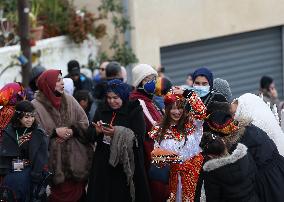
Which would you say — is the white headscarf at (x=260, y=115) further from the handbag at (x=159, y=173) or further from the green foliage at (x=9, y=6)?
the green foliage at (x=9, y=6)

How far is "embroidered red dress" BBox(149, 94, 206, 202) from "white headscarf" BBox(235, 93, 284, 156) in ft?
1.22

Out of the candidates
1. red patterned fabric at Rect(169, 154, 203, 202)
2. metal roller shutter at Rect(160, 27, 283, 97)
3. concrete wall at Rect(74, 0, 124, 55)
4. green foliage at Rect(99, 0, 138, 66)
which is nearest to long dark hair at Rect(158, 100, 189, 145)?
red patterned fabric at Rect(169, 154, 203, 202)

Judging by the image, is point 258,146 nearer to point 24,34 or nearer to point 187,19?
point 24,34

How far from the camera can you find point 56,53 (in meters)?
15.7

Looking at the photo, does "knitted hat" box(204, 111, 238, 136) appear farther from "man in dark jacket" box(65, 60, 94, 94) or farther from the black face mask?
"man in dark jacket" box(65, 60, 94, 94)

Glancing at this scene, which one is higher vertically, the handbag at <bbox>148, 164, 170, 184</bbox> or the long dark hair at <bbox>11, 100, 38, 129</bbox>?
the long dark hair at <bbox>11, 100, 38, 129</bbox>

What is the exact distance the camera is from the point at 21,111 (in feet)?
27.1

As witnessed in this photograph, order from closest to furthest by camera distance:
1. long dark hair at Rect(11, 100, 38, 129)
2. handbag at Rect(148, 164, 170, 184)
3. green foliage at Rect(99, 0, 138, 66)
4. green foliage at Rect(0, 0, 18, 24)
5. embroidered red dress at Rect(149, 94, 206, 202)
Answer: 1. embroidered red dress at Rect(149, 94, 206, 202)
2. handbag at Rect(148, 164, 170, 184)
3. long dark hair at Rect(11, 100, 38, 129)
4. green foliage at Rect(0, 0, 18, 24)
5. green foliage at Rect(99, 0, 138, 66)

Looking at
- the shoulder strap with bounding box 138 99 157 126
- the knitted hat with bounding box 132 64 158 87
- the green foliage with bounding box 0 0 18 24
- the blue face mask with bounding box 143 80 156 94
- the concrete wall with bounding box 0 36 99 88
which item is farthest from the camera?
the green foliage with bounding box 0 0 18 24

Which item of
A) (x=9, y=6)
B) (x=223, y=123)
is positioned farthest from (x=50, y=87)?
(x=9, y=6)

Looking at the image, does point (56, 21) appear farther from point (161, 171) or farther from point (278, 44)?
point (161, 171)

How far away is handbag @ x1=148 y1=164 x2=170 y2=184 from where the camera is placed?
8.14 m

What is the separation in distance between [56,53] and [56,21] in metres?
0.94

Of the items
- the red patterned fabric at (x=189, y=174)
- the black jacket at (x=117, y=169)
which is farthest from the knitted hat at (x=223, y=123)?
the black jacket at (x=117, y=169)
